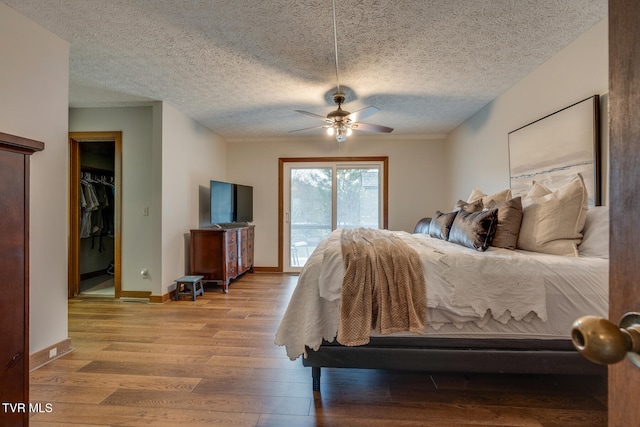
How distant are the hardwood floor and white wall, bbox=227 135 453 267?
2.93 metres

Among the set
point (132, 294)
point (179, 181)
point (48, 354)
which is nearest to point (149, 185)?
point (179, 181)

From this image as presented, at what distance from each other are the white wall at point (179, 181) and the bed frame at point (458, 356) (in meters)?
2.64

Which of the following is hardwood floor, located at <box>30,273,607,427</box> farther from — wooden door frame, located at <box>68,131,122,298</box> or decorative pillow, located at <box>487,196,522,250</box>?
wooden door frame, located at <box>68,131,122,298</box>

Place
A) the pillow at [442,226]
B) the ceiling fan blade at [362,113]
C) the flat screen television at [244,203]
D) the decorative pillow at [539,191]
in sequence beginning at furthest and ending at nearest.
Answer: the flat screen television at [244,203] → the ceiling fan blade at [362,113] → the pillow at [442,226] → the decorative pillow at [539,191]

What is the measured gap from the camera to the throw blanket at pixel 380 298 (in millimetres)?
1543

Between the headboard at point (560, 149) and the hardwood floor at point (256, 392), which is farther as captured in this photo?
the headboard at point (560, 149)

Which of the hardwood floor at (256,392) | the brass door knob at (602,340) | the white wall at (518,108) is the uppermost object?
the white wall at (518,108)

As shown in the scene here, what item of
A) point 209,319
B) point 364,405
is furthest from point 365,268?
point 209,319

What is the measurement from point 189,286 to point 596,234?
408 cm

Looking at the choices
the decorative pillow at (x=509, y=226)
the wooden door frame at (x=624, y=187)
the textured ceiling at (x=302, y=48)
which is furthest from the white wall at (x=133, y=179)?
the wooden door frame at (x=624, y=187)

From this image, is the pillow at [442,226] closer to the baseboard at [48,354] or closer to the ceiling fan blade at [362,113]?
the ceiling fan blade at [362,113]

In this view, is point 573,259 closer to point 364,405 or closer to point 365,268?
point 365,268

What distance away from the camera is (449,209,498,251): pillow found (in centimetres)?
203

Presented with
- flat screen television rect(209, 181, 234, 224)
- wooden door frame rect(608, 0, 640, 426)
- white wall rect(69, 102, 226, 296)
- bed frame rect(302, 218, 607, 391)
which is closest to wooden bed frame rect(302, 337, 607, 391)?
bed frame rect(302, 218, 607, 391)
